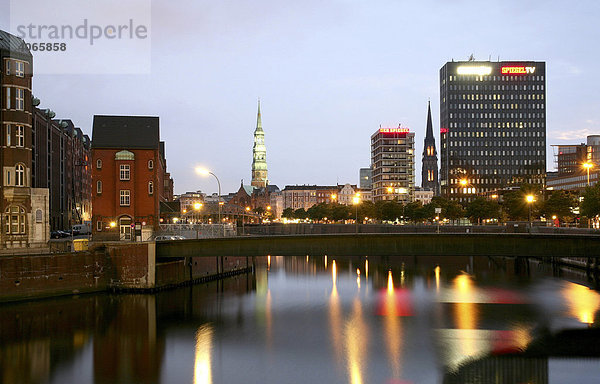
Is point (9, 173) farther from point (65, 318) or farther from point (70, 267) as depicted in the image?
point (65, 318)

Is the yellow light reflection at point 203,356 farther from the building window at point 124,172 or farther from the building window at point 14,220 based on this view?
the building window at point 124,172

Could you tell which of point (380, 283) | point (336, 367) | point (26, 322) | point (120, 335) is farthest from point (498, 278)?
point (26, 322)

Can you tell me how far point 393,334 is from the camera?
1978 inches

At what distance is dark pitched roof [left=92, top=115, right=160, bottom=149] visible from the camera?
82.6 meters

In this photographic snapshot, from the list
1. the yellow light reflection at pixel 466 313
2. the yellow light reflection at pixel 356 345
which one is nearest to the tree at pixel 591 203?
the yellow light reflection at pixel 466 313

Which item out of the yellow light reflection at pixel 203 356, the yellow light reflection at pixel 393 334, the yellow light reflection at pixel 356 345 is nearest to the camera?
the yellow light reflection at pixel 203 356

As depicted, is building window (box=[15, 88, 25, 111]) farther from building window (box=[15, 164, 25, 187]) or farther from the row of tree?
the row of tree

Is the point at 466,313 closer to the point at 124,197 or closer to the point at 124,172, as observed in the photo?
the point at 124,197

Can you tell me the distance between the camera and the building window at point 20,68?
68.8 metres

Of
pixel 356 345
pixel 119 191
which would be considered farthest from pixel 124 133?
pixel 356 345

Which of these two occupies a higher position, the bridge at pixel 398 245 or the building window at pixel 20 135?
the building window at pixel 20 135

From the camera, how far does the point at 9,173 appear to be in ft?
221

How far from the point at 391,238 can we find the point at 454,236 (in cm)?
676

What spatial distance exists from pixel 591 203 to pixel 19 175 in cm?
8471
